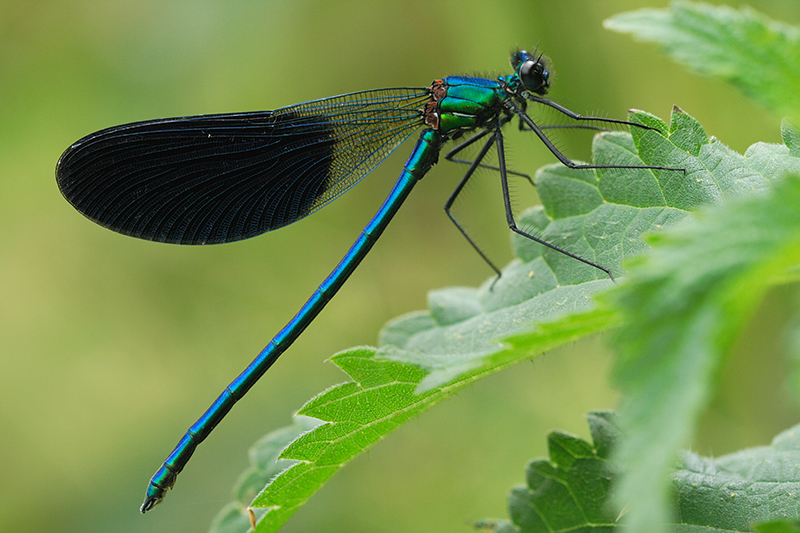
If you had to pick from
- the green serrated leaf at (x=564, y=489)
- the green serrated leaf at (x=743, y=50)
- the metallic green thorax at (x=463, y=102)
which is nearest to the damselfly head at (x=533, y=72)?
the metallic green thorax at (x=463, y=102)

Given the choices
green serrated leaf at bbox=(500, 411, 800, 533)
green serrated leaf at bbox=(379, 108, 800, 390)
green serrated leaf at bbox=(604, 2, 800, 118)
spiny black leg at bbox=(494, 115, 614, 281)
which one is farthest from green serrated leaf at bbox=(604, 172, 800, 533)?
spiny black leg at bbox=(494, 115, 614, 281)

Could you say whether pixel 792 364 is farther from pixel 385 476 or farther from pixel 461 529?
pixel 385 476

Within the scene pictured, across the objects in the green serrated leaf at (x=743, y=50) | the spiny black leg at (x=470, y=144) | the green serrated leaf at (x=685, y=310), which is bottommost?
the green serrated leaf at (x=685, y=310)

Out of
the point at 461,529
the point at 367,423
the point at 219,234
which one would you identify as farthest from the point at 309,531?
the point at 367,423

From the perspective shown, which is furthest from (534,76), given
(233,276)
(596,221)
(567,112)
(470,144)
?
(233,276)

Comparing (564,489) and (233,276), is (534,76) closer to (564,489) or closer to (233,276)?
(564,489)

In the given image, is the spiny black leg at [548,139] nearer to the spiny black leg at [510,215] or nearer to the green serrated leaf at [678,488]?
the spiny black leg at [510,215]

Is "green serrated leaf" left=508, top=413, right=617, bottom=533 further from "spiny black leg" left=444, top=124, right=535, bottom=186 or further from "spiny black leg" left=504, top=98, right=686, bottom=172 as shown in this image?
"spiny black leg" left=444, top=124, right=535, bottom=186
